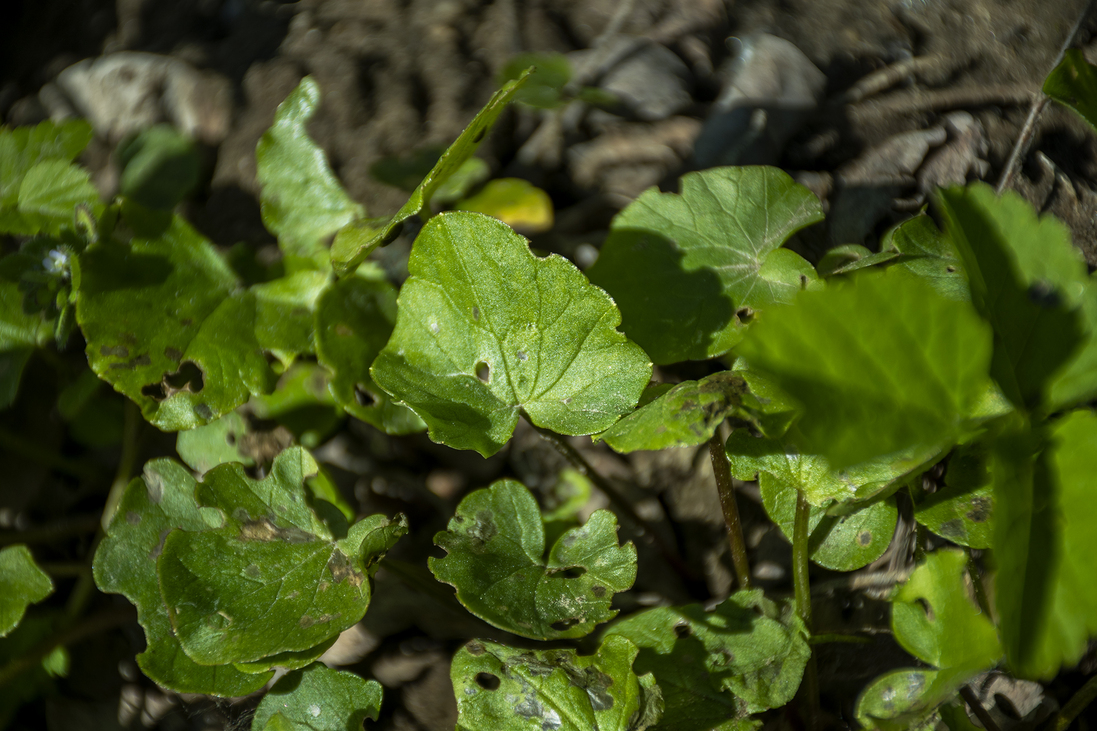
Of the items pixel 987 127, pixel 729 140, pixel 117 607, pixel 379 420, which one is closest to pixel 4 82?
pixel 117 607

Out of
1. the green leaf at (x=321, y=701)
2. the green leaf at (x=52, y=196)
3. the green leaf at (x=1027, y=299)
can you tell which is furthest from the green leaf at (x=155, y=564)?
the green leaf at (x=1027, y=299)

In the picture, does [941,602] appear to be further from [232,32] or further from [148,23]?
[148,23]

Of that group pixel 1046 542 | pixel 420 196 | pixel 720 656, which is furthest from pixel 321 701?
pixel 1046 542

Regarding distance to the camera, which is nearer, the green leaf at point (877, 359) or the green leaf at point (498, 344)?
the green leaf at point (877, 359)

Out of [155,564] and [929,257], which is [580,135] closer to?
[929,257]

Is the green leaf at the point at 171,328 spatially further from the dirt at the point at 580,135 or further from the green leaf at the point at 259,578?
the dirt at the point at 580,135
